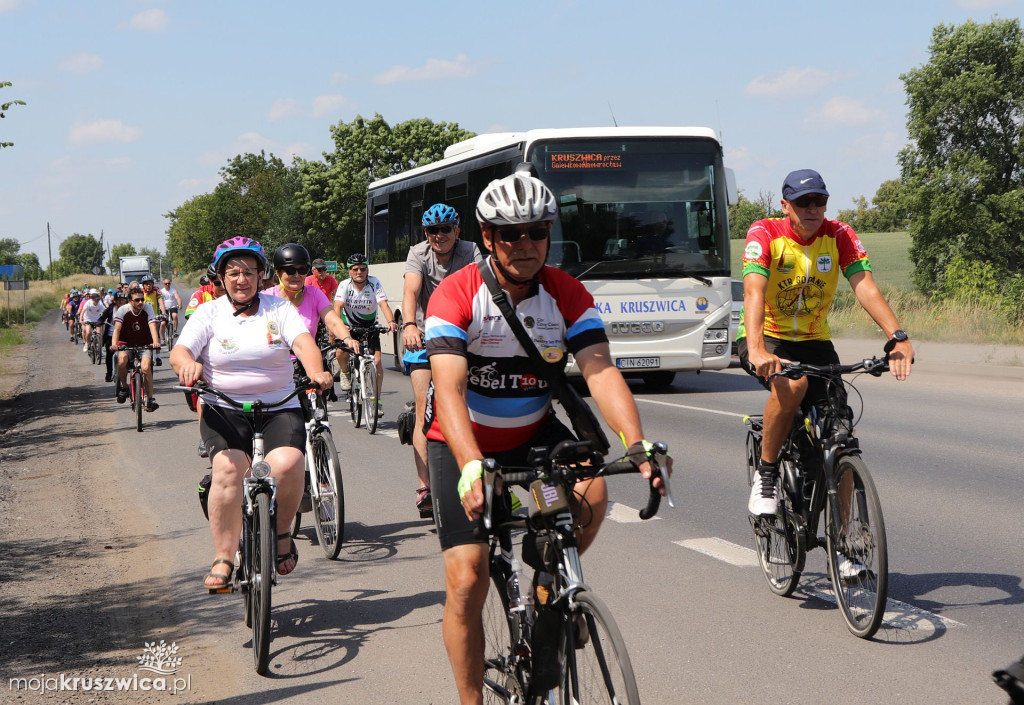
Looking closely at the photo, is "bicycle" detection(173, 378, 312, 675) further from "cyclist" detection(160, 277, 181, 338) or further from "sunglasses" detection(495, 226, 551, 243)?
"cyclist" detection(160, 277, 181, 338)

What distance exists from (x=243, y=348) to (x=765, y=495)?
8.84 ft

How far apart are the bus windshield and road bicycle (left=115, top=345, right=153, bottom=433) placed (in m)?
5.80

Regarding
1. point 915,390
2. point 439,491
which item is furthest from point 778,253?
point 915,390

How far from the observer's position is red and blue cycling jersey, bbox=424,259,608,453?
11.5ft

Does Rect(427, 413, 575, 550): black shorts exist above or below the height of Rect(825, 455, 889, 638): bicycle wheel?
above

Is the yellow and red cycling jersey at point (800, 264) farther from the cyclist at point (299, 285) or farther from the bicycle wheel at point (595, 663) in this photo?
the cyclist at point (299, 285)

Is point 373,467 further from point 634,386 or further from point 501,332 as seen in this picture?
point 634,386

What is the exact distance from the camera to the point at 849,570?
4.89 meters

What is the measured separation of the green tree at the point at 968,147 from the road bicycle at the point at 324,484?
88.3 ft

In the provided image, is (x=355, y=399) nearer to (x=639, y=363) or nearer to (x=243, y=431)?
(x=639, y=363)

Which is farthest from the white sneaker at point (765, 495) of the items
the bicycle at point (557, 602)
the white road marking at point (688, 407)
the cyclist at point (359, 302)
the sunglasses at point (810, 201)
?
the cyclist at point (359, 302)

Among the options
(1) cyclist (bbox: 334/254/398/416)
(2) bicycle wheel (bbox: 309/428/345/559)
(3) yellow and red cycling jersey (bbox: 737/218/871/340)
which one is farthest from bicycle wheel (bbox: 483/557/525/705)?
(1) cyclist (bbox: 334/254/398/416)

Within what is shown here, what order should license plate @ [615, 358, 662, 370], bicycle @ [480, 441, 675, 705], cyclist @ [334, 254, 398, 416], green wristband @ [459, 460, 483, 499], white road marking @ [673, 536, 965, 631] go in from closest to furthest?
1. bicycle @ [480, 441, 675, 705]
2. green wristband @ [459, 460, 483, 499]
3. white road marking @ [673, 536, 965, 631]
4. cyclist @ [334, 254, 398, 416]
5. license plate @ [615, 358, 662, 370]

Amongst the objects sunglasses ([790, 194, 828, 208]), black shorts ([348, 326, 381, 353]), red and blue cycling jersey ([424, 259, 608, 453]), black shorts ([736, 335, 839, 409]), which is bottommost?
black shorts ([348, 326, 381, 353])
